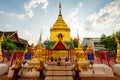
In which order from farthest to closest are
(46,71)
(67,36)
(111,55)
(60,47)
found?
(67,36)
(111,55)
(60,47)
(46,71)

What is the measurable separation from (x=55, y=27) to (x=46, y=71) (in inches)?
625

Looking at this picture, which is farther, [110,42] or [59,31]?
[110,42]

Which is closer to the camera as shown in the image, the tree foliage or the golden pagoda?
the golden pagoda

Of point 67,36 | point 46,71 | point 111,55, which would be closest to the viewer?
point 46,71

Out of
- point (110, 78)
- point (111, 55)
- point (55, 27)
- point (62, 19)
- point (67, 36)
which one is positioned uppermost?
point (62, 19)

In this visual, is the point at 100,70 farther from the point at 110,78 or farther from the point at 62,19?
the point at 62,19

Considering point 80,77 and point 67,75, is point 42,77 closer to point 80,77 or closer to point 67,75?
point 67,75

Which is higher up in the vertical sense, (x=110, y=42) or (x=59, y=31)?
(x=59, y=31)

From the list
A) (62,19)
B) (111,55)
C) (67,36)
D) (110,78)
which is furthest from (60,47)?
(62,19)

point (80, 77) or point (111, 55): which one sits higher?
point (111, 55)

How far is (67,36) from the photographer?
2302cm

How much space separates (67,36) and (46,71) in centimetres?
1553

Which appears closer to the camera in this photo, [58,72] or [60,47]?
[58,72]

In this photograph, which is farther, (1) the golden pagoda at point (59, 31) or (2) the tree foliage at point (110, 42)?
(2) the tree foliage at point (110, 42)
